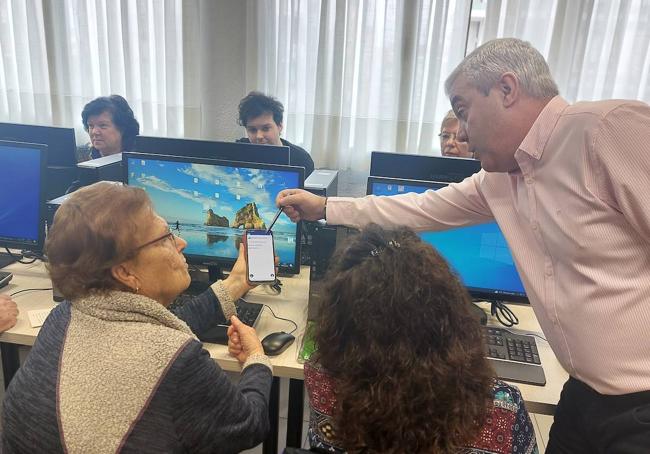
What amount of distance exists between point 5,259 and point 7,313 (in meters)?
0.59

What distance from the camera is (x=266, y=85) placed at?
364cm

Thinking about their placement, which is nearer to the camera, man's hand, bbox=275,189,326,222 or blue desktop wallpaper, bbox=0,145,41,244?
man's hand, bbox=275,189,326,222

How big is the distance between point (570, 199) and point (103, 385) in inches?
40.3

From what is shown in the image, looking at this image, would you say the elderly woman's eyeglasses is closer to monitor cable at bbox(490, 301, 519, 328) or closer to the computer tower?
the computer tower

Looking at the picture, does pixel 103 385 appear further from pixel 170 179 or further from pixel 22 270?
pixel 22 270

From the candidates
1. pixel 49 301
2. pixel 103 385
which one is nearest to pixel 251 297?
pixel 49 301

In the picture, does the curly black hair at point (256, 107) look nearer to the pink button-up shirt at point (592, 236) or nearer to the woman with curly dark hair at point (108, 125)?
the woman with curly dark hair at point (108, 125)

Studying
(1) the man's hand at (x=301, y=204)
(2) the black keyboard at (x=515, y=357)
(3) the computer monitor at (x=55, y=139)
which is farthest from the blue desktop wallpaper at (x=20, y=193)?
(2) the black keyboard at (x=515, y=357)

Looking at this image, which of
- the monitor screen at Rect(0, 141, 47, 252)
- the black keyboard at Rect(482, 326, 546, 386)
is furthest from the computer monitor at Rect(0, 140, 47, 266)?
the black keyboard at Rect(482, 326, 546, 386)

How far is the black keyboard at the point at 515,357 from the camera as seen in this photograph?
1324 mm

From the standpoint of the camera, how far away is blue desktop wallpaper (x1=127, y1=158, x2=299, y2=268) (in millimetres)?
1579

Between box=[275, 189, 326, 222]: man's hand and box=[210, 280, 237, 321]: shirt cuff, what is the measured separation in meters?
0.31

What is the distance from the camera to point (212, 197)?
1.61 meters

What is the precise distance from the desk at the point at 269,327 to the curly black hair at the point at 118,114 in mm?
1202
